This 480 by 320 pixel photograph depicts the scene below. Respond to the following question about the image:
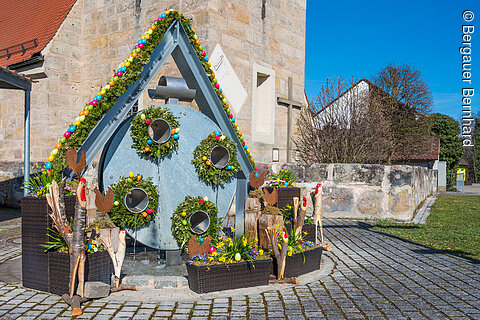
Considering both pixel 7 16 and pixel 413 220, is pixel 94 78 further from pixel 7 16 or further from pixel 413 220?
pixel 413 220

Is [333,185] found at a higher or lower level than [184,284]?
higher

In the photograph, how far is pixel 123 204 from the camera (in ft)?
15.2

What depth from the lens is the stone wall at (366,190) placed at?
9.19 metres

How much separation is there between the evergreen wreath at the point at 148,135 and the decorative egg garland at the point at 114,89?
39cm

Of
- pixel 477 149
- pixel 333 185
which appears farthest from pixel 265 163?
pixel 477 149

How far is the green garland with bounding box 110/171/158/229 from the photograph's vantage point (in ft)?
15.2

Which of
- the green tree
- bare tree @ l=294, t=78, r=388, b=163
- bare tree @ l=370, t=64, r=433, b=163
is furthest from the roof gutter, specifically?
the green tree

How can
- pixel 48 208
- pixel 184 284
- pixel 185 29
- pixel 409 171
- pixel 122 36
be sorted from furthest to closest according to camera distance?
pixel 122 36 < pixel 409 171 < pixel 185 29 < pixel 184 284 < pixel 48 208

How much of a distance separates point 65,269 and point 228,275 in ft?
4.94

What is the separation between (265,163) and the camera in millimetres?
10484

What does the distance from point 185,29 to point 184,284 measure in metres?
2.89

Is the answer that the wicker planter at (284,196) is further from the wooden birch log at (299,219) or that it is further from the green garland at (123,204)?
the green garland at (123,204)

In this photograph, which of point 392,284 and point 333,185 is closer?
point 392,284

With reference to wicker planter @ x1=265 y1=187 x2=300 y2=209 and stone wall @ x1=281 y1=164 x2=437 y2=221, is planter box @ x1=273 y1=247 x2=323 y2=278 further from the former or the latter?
stone wall @ x1=281 y1=164 x2=437 y2=221
